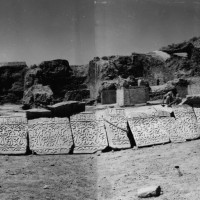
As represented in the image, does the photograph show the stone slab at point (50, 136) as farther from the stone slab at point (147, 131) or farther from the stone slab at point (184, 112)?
the stone slab at point (184, 112)

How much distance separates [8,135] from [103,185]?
269cm

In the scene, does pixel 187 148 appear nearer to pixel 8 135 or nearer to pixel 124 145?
pixel 124 145

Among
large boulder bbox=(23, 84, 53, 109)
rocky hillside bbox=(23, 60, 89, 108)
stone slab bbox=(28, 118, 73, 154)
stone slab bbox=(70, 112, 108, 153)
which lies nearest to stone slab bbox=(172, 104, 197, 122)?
stone slab bbox=(70, 112, 108, 153)

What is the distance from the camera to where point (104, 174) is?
4477mm

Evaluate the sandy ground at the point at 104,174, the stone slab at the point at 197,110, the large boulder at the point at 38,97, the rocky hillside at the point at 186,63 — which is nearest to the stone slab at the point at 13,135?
the sandy ground at the point at 104,174

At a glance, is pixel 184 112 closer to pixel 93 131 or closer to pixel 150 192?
pixel 93 131

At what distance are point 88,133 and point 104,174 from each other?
1.62m

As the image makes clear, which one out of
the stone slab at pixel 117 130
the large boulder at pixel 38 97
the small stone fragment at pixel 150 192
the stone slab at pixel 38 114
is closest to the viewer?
the small stone fragment at pixel 150 192

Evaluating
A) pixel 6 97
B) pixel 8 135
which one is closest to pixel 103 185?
pixel 8 135

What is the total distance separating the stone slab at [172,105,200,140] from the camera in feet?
19.7

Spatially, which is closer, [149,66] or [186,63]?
[186,63]

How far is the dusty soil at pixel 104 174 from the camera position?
11.6 feet

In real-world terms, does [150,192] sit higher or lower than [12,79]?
lower

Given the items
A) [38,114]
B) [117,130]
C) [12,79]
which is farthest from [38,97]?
[117,130]
